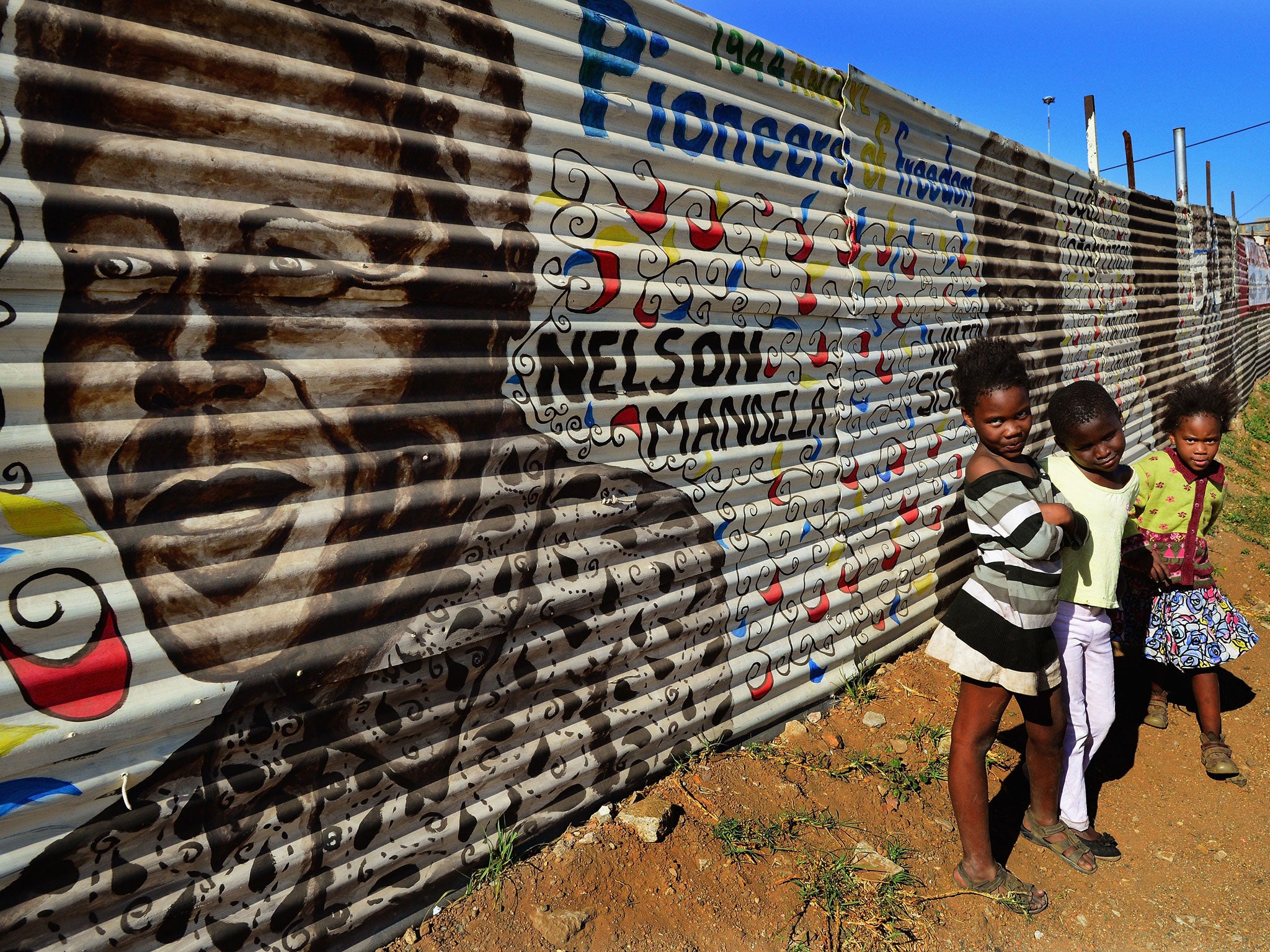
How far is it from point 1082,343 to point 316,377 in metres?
6.82

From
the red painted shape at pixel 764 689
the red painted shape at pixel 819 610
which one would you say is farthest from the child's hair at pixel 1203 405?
the red painted shape at pixel 764 689

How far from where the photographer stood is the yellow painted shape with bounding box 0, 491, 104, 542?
5.01 ft

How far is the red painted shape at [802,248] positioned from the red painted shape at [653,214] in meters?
0.83

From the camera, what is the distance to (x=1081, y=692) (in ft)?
9.72

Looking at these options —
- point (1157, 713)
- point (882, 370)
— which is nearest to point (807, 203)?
point (882, 370)

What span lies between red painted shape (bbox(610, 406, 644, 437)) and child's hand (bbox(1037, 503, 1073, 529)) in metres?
1.31

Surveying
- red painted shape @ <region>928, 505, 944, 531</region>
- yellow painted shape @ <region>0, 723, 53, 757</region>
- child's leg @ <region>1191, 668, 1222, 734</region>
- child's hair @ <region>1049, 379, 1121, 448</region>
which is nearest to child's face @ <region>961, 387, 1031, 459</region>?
child's hair @ <region>1049, 379, 1121, 448</region>

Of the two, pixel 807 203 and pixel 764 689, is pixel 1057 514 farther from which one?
pixel 807 203

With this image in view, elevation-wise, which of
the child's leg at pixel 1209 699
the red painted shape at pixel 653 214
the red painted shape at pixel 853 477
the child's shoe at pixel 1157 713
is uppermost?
the red painted shape at pixel 653 214

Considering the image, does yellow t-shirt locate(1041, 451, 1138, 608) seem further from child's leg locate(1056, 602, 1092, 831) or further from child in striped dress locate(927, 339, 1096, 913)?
child in striped dress locate(927, 339, 1096, 913)

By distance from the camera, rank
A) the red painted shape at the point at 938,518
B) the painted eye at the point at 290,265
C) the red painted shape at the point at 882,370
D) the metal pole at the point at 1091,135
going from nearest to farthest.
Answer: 1. the painted eye at the point at 290,265
2. the red painted shape at the point at 882,370
3. the red painted shape at the point at 938,518
4. the metal pole at the point at 1091,135

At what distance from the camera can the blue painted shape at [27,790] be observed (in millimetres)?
1540

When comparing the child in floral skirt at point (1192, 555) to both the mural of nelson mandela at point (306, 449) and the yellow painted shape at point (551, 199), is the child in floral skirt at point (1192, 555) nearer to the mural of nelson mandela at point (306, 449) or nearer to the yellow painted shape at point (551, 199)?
the mural of nelson mandela at point (306, 449)

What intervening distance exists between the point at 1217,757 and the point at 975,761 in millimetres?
1814
